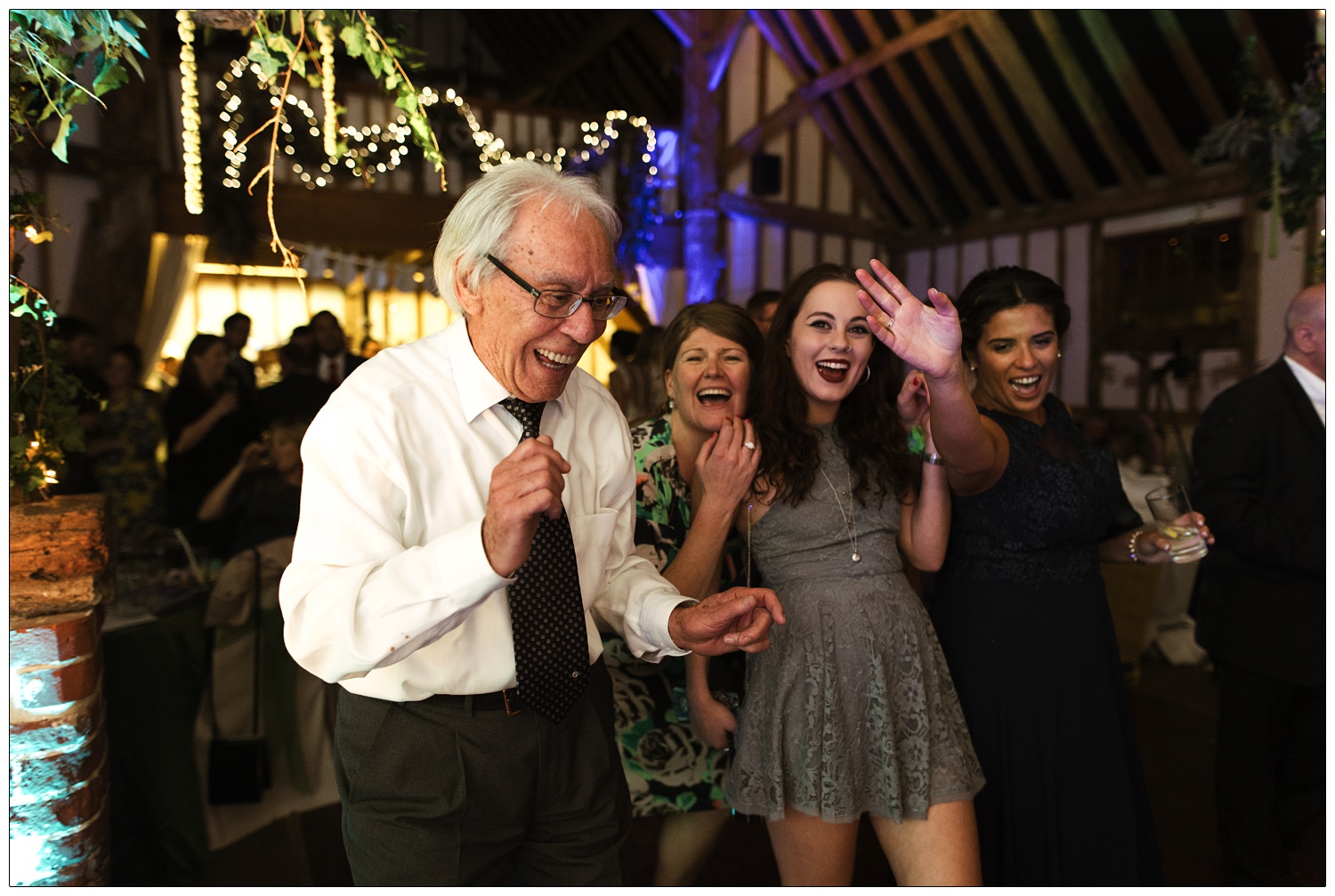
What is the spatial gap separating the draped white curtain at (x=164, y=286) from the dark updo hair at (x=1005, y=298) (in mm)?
7192

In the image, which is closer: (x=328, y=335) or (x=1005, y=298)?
(x=1005, y=298)

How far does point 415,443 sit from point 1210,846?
10.5 ft

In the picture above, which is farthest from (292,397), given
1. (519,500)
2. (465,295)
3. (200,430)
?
(519,500)

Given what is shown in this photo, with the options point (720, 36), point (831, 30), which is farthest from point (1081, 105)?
point (720, 36)

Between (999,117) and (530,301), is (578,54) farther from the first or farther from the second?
(530,301)

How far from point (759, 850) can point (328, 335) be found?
12.0 feet

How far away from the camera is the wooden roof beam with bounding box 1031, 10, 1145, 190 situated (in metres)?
8.05

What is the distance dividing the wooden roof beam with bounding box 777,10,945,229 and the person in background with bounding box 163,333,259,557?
24.7ft

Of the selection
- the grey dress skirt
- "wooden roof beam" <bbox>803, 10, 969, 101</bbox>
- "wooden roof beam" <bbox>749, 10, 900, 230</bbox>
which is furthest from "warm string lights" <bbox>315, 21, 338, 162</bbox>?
"wooden roof beam" <bbox>749, 10, 900, 230</bbox>

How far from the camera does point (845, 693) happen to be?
1.90 meters

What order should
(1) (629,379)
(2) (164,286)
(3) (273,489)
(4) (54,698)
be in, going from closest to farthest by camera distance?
(4) (54,698), (3) (273,489), (1) (629,379), (2) (164,286)

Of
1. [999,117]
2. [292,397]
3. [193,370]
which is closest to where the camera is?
[292,397]

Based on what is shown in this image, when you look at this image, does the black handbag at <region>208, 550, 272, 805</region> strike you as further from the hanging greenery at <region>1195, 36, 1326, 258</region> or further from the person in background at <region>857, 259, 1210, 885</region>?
the hanging greenery at <region>1195, 36, 1326, 258</region>

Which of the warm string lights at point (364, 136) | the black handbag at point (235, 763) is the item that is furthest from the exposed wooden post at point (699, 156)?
the black handbag at point (235, 763)
